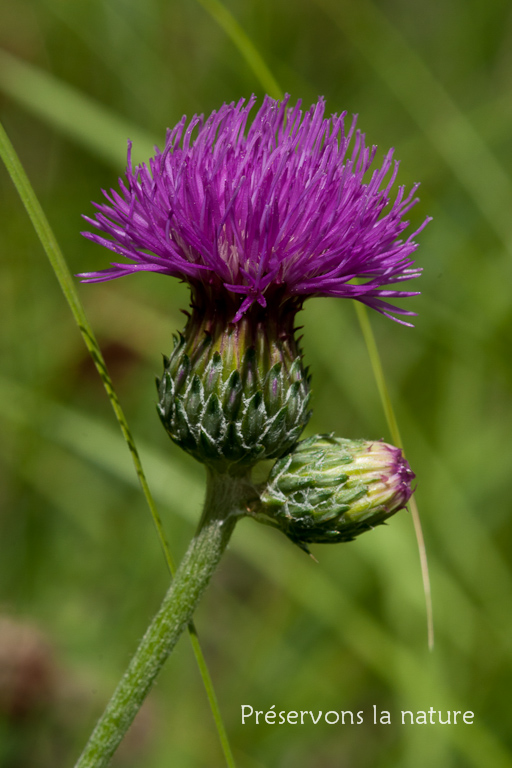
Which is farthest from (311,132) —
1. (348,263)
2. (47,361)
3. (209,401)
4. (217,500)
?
(47,361)

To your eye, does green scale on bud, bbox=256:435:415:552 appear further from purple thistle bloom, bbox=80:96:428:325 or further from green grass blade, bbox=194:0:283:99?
green grass blade, bbox=194:0:283:99

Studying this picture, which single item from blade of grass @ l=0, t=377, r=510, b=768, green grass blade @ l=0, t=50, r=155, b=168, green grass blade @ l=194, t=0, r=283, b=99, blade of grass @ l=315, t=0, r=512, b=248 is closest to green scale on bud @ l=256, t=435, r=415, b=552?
green grass blade @ l=194, t=0, r=283, b=99

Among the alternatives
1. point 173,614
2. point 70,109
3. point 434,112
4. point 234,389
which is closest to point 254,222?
point 234,389

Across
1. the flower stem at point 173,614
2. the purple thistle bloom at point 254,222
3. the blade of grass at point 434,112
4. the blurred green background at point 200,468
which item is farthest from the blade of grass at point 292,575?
the blade of grass at point 434,112

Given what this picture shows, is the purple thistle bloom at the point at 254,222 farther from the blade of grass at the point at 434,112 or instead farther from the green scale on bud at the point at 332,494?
the blade of grass at the point at 434,112

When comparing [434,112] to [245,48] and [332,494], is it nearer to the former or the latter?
[245,48]

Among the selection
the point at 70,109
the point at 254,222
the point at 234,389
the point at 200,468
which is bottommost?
the point at 234,389

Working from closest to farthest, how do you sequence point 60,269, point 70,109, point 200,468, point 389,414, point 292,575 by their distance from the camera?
point 60,269 → point 389,414 → point 70,109 → point 292,575 → point 200,468

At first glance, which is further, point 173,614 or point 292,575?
point 292,575

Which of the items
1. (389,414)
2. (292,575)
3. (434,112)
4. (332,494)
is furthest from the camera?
(434,112)
